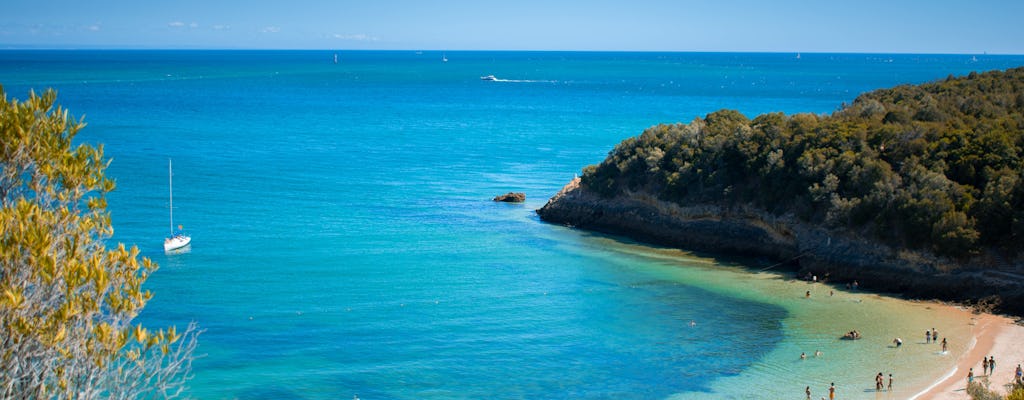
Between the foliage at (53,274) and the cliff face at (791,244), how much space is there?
33638 mm

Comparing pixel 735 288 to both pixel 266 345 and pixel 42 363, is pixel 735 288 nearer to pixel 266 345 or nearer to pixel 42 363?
pixel 266 345

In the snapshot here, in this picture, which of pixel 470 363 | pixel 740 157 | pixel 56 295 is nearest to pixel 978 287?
pixel 740 157

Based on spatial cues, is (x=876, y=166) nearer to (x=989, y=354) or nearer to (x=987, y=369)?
(x=989, y=354)

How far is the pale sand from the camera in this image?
28703 mm

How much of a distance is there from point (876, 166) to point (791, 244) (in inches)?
208

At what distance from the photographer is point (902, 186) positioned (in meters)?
43.3

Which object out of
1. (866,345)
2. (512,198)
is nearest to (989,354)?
(866,345)

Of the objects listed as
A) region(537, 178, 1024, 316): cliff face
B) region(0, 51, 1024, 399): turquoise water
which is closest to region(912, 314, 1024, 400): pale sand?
region(537, 178, 1024, 316): cliff face

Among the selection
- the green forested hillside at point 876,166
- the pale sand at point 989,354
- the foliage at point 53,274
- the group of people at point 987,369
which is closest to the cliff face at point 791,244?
the green forested hillside at point 876,166

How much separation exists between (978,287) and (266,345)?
27445mm

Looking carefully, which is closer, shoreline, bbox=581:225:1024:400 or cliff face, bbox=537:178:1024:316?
shoreline, bbox=581:225:1024:400

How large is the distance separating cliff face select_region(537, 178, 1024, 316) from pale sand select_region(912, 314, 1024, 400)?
187 centimetres

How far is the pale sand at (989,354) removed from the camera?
28703 millimetres

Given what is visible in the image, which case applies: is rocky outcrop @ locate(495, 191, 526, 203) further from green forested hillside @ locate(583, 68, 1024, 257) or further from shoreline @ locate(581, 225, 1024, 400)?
shoreline @ locate(581, 225, 1024, 400)
